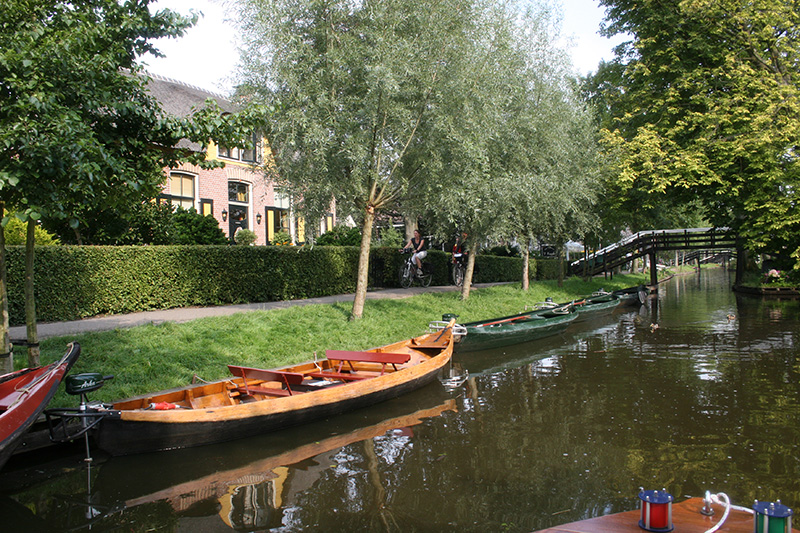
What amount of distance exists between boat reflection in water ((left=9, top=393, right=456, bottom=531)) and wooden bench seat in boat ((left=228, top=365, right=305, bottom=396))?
66 centimetres

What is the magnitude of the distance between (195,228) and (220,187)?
8.44 metres

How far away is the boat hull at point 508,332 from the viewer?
38.1ft

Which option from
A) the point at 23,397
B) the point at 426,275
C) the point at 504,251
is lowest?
the point at 23,397

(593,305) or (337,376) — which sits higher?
(593,305)

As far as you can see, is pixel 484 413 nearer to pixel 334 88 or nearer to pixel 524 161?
pixel 334 88

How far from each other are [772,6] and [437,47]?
599 inches

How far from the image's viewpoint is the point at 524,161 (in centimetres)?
1695

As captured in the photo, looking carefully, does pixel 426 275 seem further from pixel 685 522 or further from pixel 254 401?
pixel 685 522

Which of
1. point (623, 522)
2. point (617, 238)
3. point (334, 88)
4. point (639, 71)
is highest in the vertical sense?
point (639, 71)

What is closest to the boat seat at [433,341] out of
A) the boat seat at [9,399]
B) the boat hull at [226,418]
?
the boat hull at [226,418]

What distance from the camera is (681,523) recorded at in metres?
3.20

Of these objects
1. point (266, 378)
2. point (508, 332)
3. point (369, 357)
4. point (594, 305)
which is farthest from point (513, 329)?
→ point (266, 378)

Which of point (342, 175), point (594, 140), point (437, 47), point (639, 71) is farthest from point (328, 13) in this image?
point (639, 71)

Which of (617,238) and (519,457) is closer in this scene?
(519,457)
